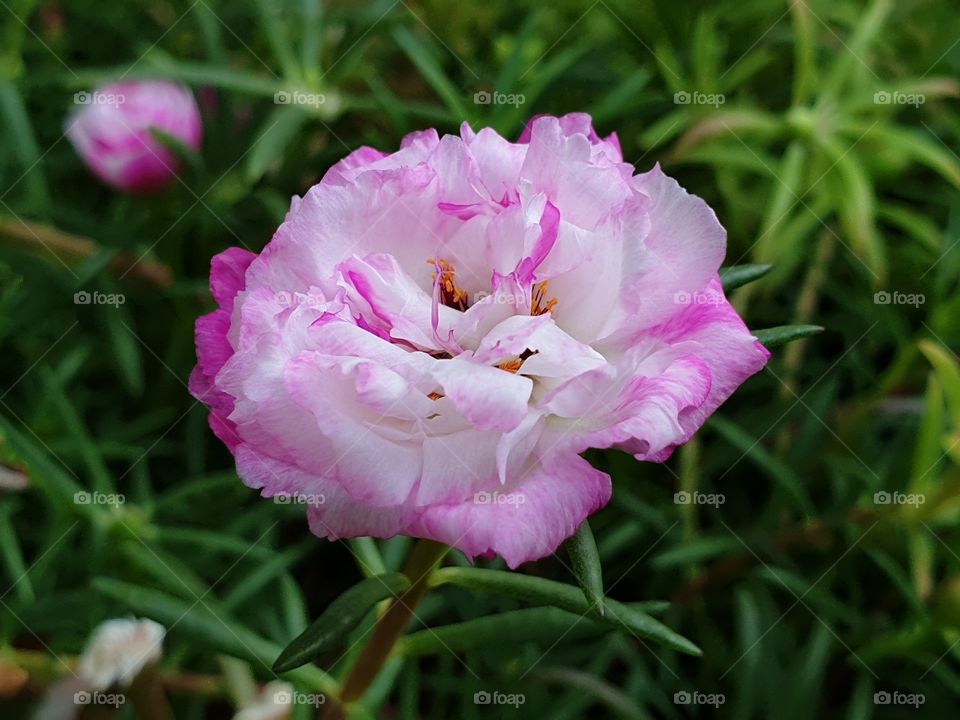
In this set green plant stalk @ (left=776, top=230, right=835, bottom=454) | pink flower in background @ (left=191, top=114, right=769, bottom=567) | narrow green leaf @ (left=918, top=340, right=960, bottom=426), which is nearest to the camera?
pink flower in background @ (left=191, top=114, right=769, bottom=567)

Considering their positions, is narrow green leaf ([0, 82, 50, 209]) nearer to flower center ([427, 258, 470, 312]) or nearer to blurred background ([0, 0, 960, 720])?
blurred background ([0, 0, 960, 720])

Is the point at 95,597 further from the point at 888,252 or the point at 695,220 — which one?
the point at 888,252

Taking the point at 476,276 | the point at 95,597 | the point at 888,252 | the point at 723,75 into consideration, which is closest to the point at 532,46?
the point at 723,75

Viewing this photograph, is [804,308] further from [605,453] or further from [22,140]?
[22,140]

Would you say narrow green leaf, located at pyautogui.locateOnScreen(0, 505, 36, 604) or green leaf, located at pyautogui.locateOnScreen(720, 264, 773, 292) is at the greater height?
green leaf, located at pyautogui.locateOnScreen(720, 264, 773, 292)

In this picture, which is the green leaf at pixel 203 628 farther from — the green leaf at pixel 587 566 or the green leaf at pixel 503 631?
the green leaf at pixel 587 566

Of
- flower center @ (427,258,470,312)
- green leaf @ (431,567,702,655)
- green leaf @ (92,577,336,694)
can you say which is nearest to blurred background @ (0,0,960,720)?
green leaf @ (92,577,336,694)

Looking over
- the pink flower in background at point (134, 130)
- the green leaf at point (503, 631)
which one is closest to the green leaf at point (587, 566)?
the green leaf at point (503, 631)

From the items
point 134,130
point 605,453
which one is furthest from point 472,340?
point 134,130
